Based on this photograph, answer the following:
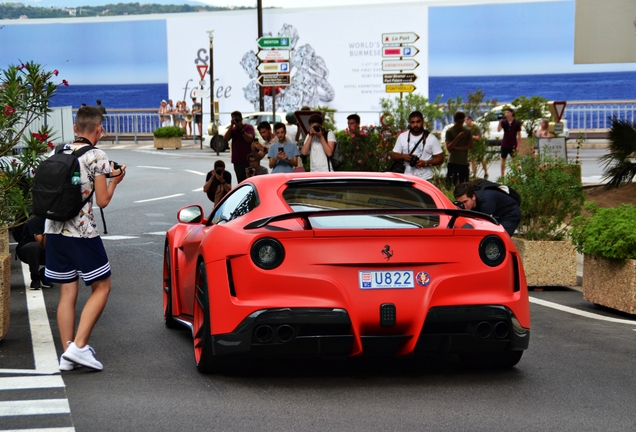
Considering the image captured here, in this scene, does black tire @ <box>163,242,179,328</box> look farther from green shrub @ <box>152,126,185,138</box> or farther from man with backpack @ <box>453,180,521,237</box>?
green shrub @ <box>152,126,185,138</box>

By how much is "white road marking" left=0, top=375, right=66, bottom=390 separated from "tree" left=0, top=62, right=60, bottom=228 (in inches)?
73.7

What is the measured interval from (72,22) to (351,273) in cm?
6448

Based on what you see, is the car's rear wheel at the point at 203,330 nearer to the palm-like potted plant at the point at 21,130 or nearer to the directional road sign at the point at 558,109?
the palm-like potted plant at the point at 21,130

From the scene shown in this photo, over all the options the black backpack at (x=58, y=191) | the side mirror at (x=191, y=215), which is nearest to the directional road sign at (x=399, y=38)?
the side mirror at (x=191, y=215)

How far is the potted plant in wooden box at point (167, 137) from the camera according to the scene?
44562 mm

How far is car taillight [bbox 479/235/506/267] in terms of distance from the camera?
6.65 meters

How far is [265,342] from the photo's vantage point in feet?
21.0

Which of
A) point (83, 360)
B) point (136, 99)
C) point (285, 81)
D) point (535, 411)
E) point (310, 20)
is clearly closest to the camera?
point (535, 411)

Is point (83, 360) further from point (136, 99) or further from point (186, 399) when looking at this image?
point (136, 99)

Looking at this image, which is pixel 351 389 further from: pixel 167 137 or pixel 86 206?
pixel 167 137

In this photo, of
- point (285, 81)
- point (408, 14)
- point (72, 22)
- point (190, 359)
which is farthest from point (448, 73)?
point (190, 359)

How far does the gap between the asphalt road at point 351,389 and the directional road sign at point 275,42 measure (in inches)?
681

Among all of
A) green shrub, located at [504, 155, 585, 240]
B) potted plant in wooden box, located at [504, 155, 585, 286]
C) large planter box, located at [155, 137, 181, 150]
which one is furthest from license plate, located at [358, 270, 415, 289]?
large planter box, located at [155, 137, 181, 150]

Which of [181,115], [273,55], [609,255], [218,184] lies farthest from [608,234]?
[181,115]
